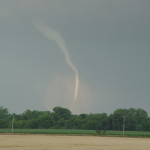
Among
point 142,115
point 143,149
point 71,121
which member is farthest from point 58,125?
point 143,149

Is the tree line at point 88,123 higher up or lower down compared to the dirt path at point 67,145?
higher up

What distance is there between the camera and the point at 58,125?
154375 mm

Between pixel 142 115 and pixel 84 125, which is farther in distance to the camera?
pixel 142 115

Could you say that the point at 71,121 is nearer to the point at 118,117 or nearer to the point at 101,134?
the point at 118,117

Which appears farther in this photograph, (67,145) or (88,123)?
(88,123)

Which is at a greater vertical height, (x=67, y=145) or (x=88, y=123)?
(x=88, y=123)

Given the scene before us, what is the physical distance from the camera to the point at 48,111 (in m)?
194

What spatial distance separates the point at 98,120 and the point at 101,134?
5697cm

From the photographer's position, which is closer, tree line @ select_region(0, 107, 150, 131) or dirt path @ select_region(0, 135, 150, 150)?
dirt path @ select_region(0, 135, 150, 150)

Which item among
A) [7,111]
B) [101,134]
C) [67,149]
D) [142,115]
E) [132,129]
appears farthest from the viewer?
[7,111]

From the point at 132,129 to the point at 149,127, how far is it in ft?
28.4

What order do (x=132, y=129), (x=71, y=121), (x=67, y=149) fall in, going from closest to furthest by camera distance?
(x=67, y=149) < (x=132, y=129) < (x=71, y=121)

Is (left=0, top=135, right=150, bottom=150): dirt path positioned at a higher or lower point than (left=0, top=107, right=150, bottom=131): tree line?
lower

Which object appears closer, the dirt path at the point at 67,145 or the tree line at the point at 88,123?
the dirt path at the point at 67,145
